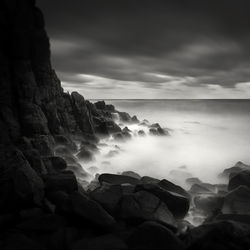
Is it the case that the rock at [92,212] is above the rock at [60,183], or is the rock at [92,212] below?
below

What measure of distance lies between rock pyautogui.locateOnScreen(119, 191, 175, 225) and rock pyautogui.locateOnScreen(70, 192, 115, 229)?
0.70m

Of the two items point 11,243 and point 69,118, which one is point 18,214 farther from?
point 69,118

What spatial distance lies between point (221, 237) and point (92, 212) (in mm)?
3756

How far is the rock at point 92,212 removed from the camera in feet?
26.6

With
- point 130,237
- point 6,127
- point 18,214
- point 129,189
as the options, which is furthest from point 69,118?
point 130,237

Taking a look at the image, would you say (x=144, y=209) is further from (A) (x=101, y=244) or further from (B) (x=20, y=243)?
(B) (x=20, y=243)

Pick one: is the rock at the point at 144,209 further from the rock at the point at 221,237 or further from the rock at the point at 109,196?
the rock at the point at 221,237

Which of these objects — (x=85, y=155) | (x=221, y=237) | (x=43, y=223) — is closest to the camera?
(x=221, y=237)

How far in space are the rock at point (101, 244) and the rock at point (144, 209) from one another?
3.89 feet

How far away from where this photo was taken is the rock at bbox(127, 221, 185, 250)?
7.15 m

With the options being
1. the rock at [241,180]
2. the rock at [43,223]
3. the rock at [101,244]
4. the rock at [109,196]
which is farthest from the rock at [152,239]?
the rock at [241,180]

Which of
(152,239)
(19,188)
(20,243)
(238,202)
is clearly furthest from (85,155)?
(152,239)

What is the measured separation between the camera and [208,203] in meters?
11.9

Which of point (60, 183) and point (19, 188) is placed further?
point (60, 183)
